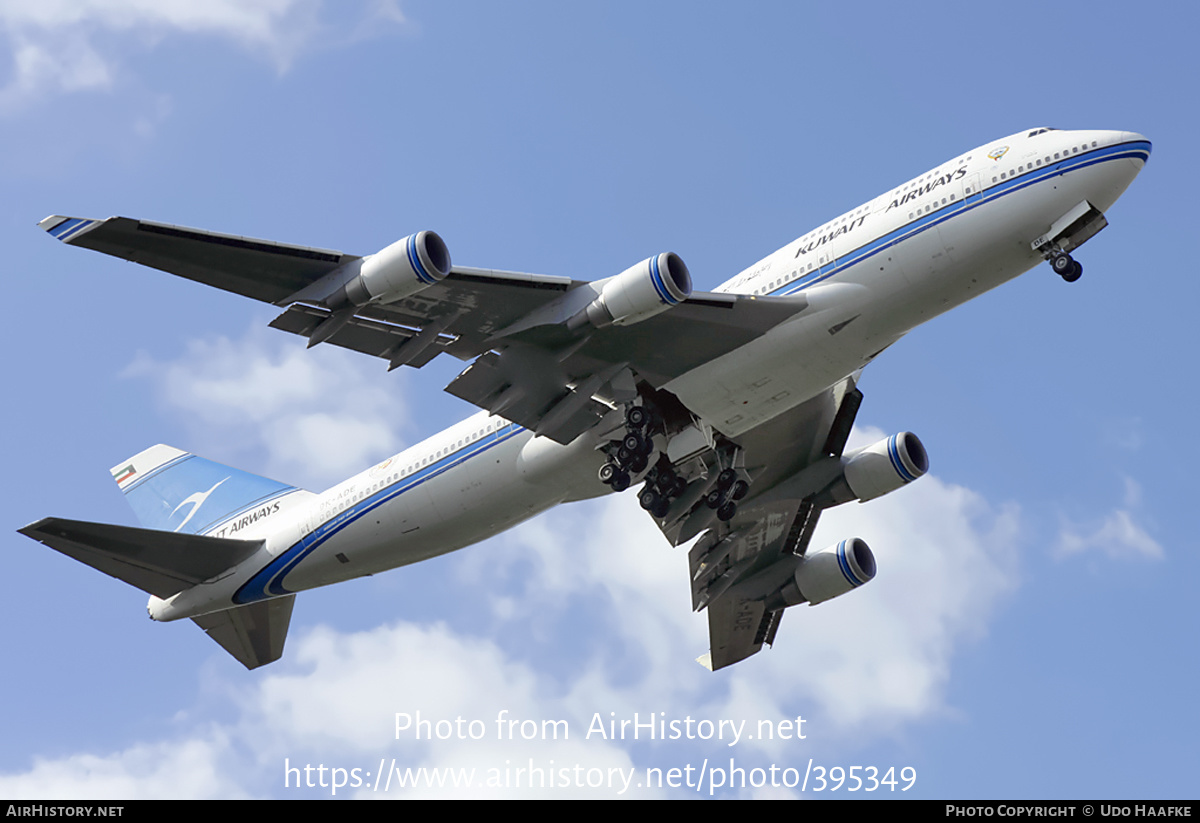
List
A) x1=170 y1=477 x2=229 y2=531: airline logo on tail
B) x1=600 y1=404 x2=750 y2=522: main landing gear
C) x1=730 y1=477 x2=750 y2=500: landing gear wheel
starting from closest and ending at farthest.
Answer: x1=600 y1=404 x2=750 y2=522: main landing gear, x1=730 y1=477 x2=750 y2=500: landing gear wheel, x1=170 y1=477 x2=229 y2=531: airline logo on tail

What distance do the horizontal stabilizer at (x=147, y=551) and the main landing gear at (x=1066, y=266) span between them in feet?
67.1

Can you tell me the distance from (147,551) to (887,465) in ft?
61.2

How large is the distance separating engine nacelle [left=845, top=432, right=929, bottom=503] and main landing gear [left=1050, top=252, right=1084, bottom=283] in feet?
24.4

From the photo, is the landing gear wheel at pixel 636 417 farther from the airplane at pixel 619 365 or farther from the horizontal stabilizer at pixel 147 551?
the horizontal stabilizer at pixel 147 551

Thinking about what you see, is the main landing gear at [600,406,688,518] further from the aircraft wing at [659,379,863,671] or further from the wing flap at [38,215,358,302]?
the wing flap at [38,215,358,302]

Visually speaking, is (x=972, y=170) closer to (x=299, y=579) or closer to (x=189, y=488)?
(x=299, y=579)

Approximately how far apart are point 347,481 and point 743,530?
35.8ft

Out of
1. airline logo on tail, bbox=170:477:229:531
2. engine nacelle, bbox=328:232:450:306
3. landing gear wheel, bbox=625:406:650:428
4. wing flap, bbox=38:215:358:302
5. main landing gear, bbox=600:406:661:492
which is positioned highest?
wing flap, bbox=38:215:358:302

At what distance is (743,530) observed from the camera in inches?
1350

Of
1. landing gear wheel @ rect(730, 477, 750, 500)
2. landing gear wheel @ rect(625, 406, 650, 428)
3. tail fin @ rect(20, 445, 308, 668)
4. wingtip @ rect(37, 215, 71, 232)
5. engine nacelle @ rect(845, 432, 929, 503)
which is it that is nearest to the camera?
wingtip @ rect(37, 215, 71, 232)

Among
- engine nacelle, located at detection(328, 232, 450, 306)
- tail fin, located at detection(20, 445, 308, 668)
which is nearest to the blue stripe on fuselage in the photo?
tail fin, located at detection(20, 445, 308, 668)

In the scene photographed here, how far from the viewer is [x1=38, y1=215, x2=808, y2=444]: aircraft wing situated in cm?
2220

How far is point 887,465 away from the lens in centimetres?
3127

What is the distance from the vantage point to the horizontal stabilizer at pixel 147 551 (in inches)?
1121
